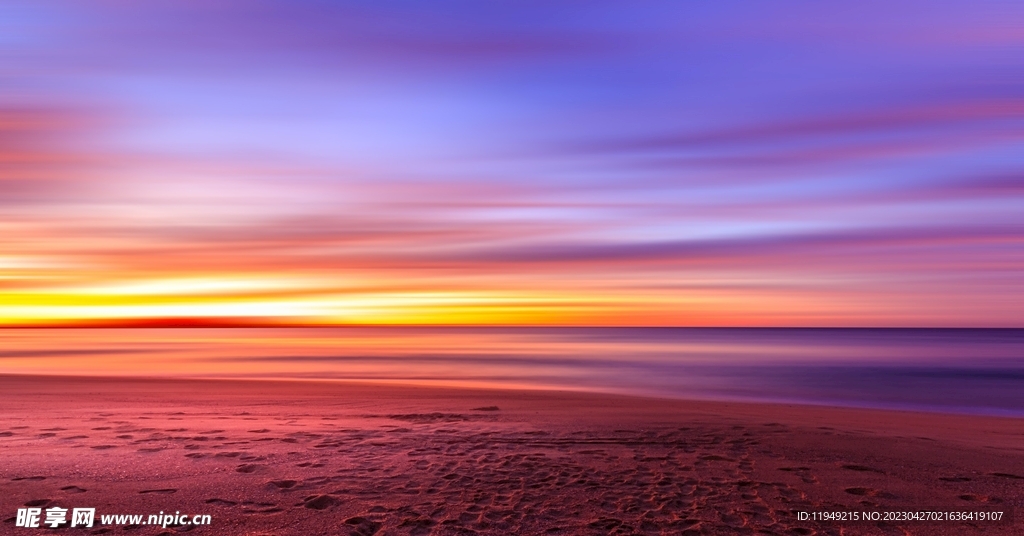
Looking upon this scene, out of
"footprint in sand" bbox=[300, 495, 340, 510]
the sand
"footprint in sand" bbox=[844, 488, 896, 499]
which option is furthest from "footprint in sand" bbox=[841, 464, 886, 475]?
"footprint in sand" bbox=[300, 495, 340, 510]

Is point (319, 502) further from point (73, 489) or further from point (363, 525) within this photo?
point (73, 489)

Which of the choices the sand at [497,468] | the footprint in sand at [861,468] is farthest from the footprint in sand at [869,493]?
the footprint in sand at [861,468]

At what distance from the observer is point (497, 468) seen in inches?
350

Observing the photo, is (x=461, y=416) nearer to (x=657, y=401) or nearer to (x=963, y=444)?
(x=657, y=401)

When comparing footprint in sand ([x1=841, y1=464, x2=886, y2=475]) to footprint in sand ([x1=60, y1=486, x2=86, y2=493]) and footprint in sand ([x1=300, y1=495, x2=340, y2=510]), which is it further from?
footprint in sand ([x1=60, y1=486, x2=86, y2=493])

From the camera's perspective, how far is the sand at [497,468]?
692cm

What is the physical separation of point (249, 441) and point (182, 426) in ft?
7.43

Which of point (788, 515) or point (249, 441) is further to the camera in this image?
point (249, 441)

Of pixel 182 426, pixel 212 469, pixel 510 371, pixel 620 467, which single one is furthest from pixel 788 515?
pixel 510 371

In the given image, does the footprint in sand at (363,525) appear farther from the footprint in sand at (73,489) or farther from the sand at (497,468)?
the footprint in sand at (73,489)

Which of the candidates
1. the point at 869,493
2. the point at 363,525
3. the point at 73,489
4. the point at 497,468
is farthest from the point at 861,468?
the point at 73,489

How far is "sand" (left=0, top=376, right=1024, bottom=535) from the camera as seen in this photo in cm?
692

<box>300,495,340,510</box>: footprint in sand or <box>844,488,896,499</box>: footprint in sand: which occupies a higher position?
<box>844,488,896,499</box>: footprint in sand

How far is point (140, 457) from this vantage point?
30.4ft
